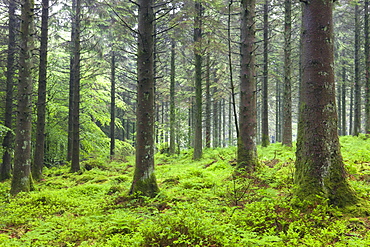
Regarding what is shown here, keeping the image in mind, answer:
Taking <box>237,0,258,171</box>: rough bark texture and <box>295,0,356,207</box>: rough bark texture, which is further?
<box>237,0,258,171</box>: rough bark texture

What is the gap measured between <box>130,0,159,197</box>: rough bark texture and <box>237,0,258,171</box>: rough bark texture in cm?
273

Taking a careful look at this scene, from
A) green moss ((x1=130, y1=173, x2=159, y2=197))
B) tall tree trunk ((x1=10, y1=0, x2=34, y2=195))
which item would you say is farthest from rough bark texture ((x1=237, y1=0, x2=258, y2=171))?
tall tree trunk ((x1=10, y1=0, x2=34, y2=195))

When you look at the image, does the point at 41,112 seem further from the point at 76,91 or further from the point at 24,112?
the point at 24,112

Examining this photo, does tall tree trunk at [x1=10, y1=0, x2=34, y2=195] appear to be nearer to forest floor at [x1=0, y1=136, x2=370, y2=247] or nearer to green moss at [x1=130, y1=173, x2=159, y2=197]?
forest floor at [x1=0, y1=136, x2=370, y2=247]

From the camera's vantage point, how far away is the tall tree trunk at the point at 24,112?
25.8 feet

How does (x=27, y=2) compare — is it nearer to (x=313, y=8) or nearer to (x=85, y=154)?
(x=313, y=8)

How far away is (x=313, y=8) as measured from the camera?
4020 mm

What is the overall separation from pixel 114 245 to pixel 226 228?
5.19ft

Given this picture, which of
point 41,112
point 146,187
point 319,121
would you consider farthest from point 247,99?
point 41,112

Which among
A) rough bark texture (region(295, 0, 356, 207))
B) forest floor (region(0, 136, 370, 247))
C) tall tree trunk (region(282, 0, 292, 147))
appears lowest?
forest floor (region(0, 136, 370, 247))

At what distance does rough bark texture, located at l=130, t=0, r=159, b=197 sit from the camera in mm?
5938

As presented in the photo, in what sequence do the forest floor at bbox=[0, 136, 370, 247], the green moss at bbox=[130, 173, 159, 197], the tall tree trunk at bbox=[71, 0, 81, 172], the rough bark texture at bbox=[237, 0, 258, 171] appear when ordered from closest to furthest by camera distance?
the forest floor at bbox=[0, 136, 370, 247], the green moss at bbox=[130, 173, 159, 197], the rough bark texture at bbox=[237, 0, 258, 171], the tall tree trunk at bbox=[71, 0, 81, 172]

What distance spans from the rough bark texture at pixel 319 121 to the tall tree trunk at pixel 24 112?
8.37m

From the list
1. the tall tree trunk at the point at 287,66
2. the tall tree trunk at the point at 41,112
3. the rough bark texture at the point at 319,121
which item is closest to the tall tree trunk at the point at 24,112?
the tall tree trunk at the point at 41,112
